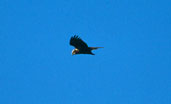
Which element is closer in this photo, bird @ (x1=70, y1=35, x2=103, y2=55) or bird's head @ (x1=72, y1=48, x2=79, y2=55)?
Result: bird @ (x1=70, y1=35, x2=103, y2=55)

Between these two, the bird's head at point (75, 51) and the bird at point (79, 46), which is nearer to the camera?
the bird at point (79, 46)

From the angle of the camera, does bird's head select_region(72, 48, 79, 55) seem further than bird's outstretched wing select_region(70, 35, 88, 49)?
Yes

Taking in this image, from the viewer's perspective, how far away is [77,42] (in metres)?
31.2

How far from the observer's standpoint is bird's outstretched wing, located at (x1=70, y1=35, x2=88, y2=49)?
101 feet

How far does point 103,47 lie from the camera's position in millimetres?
30391

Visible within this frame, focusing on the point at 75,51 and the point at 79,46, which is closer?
the point at 79,46

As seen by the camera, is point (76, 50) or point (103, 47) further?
point (76, 50)

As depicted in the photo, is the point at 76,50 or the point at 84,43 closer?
the point at 84,43

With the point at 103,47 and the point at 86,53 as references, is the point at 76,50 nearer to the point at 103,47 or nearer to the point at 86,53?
the point at 86,53

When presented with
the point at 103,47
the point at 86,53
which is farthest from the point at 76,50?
the point at 103,47

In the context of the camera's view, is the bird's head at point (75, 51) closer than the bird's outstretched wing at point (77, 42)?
No

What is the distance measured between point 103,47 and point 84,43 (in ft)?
5.07

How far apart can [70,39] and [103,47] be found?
7.75 ft

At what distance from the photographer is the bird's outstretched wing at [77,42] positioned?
30797mm
